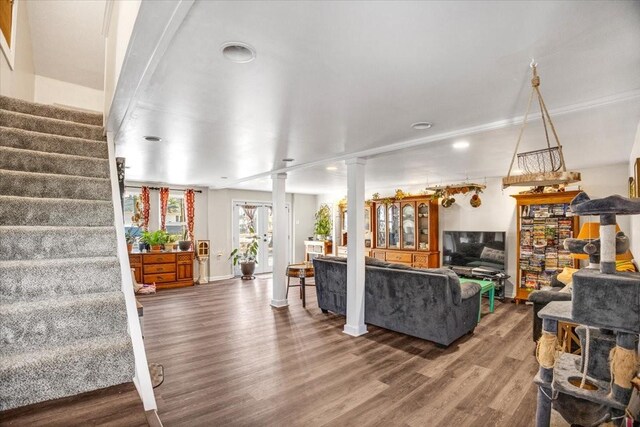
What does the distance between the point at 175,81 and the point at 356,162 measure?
247 cm

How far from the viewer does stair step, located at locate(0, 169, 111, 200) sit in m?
2.20

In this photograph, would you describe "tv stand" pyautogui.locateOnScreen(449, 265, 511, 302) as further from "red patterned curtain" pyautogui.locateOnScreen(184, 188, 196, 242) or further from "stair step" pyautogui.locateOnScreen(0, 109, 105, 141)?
"red patterned curtain" pyautogui.locateOnScreen(184, 188, 196, 242)

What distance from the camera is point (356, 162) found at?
13.3 feet

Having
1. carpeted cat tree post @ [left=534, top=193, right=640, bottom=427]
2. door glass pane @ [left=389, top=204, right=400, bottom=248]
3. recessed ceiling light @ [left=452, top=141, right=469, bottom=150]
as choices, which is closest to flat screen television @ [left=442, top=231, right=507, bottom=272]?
door glass pane @ [left=389, top=204, right=400, bottom=248]

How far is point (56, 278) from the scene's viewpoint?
5.93 feet

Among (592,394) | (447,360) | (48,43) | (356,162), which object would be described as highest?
(48,43)

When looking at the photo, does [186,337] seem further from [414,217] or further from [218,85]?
[414,217]

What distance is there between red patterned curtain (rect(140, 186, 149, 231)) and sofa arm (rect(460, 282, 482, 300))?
6612 mm

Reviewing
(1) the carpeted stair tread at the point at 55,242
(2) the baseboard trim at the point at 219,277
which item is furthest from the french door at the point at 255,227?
(1) the carpeted stair tread at the point at 55,242

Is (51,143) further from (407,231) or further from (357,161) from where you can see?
(407,231)

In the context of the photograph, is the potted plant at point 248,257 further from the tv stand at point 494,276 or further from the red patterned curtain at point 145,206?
the tv stand at point 494,276

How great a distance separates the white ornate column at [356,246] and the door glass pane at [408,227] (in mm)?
3551

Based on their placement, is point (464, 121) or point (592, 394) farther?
point (464, 121)

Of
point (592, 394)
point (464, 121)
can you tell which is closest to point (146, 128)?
point (464, 121)
